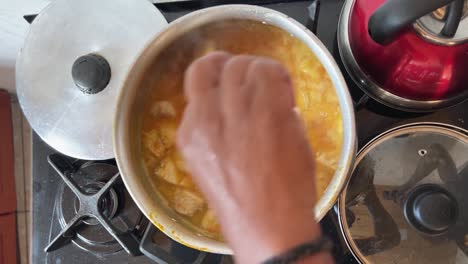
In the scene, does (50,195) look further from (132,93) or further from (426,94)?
(426,94)

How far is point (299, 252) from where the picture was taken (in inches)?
11.2

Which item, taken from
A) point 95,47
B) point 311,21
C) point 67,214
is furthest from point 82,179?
point 311,21

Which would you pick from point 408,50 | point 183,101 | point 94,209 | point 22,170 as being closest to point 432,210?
point 408,50

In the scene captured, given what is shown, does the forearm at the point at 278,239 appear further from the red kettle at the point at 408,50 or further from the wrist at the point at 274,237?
the red kettle at the point at 408,50

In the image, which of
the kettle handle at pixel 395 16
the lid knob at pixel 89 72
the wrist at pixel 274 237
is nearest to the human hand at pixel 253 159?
the wrist at pixel 274 237

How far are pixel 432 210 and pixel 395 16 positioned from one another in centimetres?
26

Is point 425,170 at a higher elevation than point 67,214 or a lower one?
higher

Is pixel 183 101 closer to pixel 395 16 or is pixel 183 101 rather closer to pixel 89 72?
pixel 89 72

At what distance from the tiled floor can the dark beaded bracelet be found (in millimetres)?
1021

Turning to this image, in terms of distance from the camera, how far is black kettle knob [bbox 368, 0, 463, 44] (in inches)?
17.3

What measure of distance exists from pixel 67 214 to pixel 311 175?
0.50 m

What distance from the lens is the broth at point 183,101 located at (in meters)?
0.56

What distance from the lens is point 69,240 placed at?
689 mm

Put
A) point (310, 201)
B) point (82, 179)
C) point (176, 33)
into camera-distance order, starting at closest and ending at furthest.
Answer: point (310, 201)
point (176, 33)
point (82, 179)
